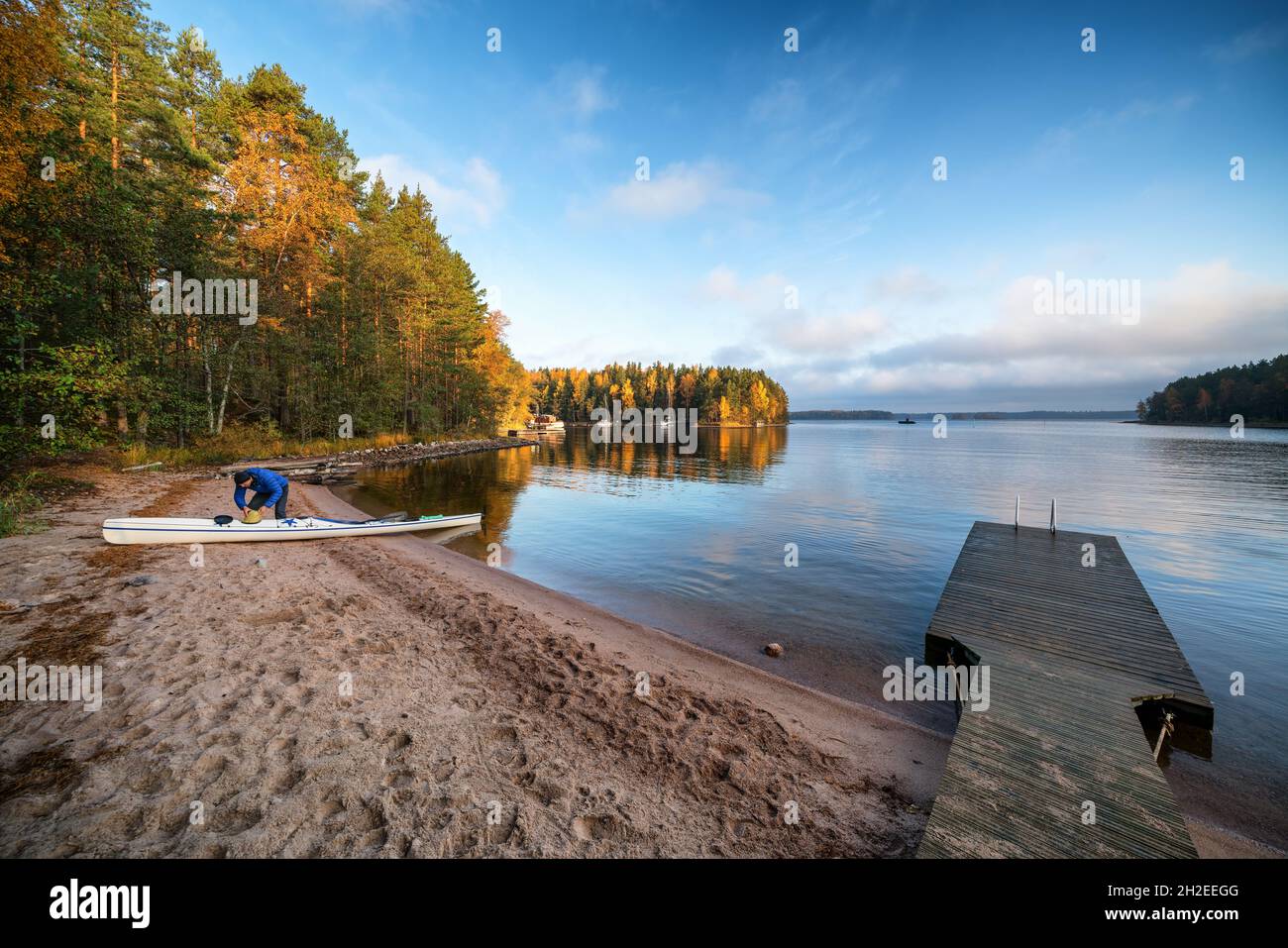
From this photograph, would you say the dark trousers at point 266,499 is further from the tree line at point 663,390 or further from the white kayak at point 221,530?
the tree line at point 663,390

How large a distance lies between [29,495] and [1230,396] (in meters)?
212

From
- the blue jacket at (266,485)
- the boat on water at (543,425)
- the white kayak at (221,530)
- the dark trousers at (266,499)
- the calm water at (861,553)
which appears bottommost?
the calm water at (861,553)

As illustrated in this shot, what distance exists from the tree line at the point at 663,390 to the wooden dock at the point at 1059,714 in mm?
154169

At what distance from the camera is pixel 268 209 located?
30.9 metres

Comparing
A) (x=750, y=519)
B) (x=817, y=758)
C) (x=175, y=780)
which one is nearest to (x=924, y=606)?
(x=817, y=758)

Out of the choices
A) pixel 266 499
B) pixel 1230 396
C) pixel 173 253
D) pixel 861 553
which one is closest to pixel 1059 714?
pixel 861 553

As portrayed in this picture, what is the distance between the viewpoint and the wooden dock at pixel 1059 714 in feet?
15.4

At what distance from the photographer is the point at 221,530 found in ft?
42.4

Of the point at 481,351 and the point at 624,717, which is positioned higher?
the point at 481,351

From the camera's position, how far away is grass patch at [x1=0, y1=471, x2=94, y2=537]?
1155 centimetres

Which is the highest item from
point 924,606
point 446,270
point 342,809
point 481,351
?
point 446,270

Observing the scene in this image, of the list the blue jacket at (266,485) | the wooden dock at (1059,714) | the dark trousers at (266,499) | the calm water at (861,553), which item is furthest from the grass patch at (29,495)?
the wooden dock at (1059,714)
